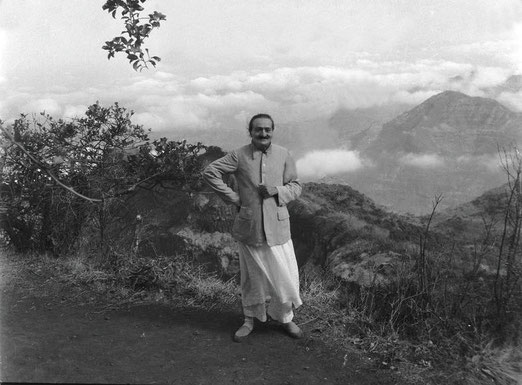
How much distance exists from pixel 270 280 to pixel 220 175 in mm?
1121

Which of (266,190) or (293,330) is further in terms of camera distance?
(293,330)

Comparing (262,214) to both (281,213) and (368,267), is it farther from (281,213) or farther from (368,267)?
(368,267)

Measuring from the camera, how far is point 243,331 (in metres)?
4.45

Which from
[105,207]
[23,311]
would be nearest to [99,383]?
[23,311]

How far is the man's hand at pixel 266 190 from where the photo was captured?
165 inches

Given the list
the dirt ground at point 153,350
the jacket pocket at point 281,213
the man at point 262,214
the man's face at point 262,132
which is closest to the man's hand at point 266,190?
the man at point 262,214

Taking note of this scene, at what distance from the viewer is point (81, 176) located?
23.0 feet

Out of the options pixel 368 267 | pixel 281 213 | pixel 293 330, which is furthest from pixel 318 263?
pixel 281 213

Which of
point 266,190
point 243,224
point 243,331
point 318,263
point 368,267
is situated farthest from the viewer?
point 318,263

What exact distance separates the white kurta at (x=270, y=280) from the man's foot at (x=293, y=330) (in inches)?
3.4

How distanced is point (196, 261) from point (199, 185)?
2.55 metres

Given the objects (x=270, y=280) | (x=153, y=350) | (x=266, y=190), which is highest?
(x=266, y=190)

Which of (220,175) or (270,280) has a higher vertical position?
(220,175)

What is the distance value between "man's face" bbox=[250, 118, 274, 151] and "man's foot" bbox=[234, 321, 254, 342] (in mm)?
1787
